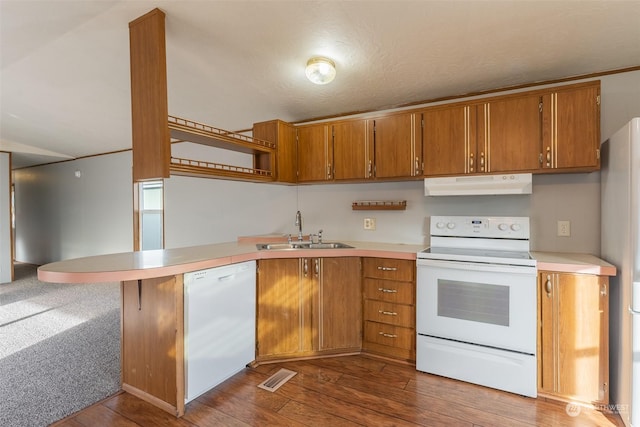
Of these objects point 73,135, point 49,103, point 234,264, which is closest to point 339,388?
point 234,264

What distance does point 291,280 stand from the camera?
247 centimetres

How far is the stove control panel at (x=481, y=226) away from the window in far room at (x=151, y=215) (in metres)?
3.99

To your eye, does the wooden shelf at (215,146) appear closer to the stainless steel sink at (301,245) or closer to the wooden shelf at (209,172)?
the wooden shelf at (209,172)

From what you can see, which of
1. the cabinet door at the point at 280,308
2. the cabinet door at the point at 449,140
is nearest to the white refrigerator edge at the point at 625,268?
the cabinet door at the point at 449,140

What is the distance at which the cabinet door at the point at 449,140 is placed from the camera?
238cm

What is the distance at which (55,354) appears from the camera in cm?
258

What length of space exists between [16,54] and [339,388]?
3.62m

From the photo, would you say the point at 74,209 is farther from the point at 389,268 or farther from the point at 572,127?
the point at 572,127

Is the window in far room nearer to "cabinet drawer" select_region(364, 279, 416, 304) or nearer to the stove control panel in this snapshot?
"cabinet drawer" select_region(364, 279, 416, 304)

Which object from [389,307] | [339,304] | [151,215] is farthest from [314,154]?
[151,215]

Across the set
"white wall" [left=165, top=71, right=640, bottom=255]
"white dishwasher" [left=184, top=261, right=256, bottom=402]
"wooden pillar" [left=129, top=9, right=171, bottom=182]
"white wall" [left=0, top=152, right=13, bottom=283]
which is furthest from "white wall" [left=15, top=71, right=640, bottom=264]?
"wooden pillar" [left=129, top=9, right=171, bottom=182]

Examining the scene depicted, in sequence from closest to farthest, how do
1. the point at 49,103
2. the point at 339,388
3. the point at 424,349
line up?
1. the point at 339,388
2. the point at 424,349
3. the point at 49,103

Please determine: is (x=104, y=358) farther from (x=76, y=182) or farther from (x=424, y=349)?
(x=76, y=182)

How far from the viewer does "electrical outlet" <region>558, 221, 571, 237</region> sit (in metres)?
2.35
